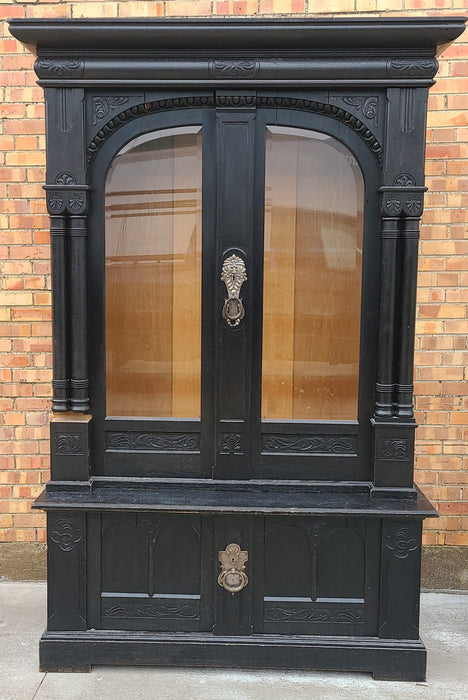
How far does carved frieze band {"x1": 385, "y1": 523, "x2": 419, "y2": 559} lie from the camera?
9.99ft

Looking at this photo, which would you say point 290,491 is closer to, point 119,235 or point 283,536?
point 283,536

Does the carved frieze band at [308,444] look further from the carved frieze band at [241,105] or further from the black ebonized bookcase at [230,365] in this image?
the carved frieze band at [241,105]

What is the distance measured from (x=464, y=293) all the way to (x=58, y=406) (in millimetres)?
2144

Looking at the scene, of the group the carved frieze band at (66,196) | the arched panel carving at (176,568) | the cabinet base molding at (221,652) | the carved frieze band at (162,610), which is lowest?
the cabinet base molding at (221,652)

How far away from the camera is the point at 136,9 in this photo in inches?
146

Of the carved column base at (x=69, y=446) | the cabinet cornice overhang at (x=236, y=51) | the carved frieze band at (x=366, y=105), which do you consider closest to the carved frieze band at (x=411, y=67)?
the cabinet cornice overhang at (x=236, y=51)

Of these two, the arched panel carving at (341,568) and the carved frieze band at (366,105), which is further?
the arched panel carving at (341,568)

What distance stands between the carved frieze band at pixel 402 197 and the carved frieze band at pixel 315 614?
170cm

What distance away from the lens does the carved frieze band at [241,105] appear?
297cm

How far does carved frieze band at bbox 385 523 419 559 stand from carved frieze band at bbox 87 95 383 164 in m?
1.55

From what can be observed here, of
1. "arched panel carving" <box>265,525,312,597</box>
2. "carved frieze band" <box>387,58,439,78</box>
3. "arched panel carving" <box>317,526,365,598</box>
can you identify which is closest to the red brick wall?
"carved frieze band" <box>387,58,439,78</box>

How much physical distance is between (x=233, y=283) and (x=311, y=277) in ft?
1.19

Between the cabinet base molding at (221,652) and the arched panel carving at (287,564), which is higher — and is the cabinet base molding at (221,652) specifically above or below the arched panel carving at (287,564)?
below

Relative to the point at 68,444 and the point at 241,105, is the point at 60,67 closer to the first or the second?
the point at 241,105
